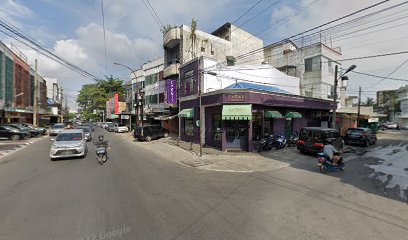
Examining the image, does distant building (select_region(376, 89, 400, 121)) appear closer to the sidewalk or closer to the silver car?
the sidewalk

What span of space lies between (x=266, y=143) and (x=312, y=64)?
1955 centimetres

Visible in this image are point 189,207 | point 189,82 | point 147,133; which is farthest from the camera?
point 147,133

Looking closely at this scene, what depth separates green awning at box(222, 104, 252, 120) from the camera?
47.7 ft

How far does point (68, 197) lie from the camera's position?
607 cm

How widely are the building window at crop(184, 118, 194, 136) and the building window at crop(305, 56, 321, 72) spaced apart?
19826 millimetres

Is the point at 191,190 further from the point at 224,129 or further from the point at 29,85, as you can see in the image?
the point at 29,85

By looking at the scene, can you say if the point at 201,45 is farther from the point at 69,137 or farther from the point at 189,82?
the point at 69,137

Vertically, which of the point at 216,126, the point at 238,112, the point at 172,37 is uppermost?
the point at 172,37

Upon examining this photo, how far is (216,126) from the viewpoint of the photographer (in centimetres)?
1703

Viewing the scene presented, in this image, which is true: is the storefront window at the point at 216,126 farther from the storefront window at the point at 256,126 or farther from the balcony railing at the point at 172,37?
the balcony railing at the point at 172,37

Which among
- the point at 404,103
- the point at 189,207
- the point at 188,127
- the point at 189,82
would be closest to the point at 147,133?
the point at 188,127

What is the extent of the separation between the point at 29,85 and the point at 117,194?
47.0m

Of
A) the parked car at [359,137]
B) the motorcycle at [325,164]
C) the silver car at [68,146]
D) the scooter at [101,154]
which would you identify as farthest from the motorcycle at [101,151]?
the parked car at [359,137]

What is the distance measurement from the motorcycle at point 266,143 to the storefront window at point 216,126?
10.8ft
